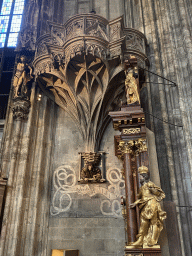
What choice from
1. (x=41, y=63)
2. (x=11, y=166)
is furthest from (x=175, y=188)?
(x=41, y=63)

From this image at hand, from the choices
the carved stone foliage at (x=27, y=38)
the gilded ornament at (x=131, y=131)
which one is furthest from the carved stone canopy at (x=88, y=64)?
the gilded ornament at (x=131, y=131)

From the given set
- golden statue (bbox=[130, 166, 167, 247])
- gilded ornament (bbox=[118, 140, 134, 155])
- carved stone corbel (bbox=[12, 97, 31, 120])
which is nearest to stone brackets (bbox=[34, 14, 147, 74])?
carved stone corbel (bbox=[12, 97, 31, 120])

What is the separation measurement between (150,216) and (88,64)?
603cm

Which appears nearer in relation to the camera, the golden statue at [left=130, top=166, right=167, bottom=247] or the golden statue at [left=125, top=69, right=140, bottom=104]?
the golden statue at [left=130, top=166, right=167, bottom=247]

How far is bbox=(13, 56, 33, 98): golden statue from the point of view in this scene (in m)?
10.3

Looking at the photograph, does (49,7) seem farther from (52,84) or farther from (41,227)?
(41,227)

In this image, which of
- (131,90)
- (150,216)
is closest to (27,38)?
(131,90)

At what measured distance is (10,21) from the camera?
13586mm

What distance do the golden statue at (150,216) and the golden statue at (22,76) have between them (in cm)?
644

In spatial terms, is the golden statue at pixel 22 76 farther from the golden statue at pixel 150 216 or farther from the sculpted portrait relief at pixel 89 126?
the golden statue at pixel 150 216

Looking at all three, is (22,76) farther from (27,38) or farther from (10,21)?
(10,21)

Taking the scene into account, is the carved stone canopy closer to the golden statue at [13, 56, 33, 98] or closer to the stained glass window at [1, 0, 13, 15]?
the golden statue at [13, 56, 33, 98]

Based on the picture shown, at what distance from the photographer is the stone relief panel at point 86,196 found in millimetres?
9391

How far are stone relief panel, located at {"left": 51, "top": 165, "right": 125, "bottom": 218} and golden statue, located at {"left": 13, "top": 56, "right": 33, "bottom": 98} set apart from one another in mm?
3686
